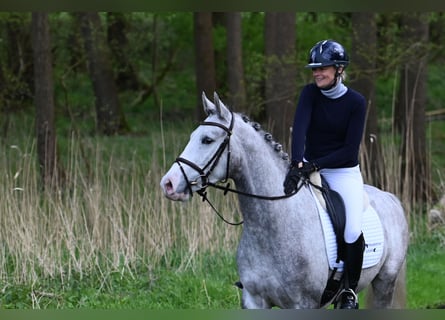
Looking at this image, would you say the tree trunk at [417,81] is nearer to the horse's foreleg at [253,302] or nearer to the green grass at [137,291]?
the green grass at [137,291]

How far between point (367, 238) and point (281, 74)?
783 cm

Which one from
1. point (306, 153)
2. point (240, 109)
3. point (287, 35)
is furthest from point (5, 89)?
point (306, 153)

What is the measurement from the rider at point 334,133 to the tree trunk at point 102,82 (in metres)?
11.6

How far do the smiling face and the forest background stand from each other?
10.5 ft

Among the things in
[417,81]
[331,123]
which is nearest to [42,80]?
[417,81]

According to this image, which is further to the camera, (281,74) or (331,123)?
(281,74)

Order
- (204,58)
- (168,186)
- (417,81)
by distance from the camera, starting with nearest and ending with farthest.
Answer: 1. (168,186)
2. (417,81)
3. (204,58)

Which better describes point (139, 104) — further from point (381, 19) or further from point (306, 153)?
point (306, 153)

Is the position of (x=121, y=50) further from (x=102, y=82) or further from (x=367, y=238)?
(x=367, y=238)

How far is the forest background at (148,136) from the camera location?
28.9ft

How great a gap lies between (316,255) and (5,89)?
11.7 meters

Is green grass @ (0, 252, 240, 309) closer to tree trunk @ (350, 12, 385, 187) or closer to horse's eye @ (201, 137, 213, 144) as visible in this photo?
horse's eye @ (201, 137, 213, 144)

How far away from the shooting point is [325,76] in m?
5.48

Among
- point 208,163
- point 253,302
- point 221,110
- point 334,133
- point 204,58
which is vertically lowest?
point 253,302
